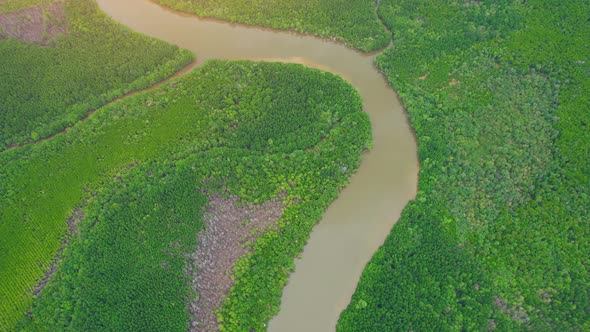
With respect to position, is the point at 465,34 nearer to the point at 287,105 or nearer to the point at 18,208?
the point at 287,105

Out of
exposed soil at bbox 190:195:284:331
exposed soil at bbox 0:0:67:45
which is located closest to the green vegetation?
exposed soil at bbox 190:195:284:331

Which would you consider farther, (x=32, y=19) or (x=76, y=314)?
(x=32, y=19)

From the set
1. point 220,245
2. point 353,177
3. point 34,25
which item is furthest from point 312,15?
point 34,25

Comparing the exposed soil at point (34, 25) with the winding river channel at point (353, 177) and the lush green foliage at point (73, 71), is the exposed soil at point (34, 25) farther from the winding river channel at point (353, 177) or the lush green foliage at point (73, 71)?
the winding river channel at point (353, 177)

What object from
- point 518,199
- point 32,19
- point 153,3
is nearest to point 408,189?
point 518,199

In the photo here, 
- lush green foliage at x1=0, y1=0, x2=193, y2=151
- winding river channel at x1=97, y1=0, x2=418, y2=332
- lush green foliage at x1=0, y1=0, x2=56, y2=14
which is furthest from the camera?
lush green foliage at x1=0, y1=0, x2=56, y2=14

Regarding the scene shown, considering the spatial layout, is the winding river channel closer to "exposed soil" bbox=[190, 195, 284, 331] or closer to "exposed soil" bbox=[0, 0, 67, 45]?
"exposed soil" bbox=[190, 195, 284, 331]

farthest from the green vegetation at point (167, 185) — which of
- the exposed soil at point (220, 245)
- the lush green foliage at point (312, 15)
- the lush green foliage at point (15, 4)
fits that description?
the lush green foliage at point (15, 4)
